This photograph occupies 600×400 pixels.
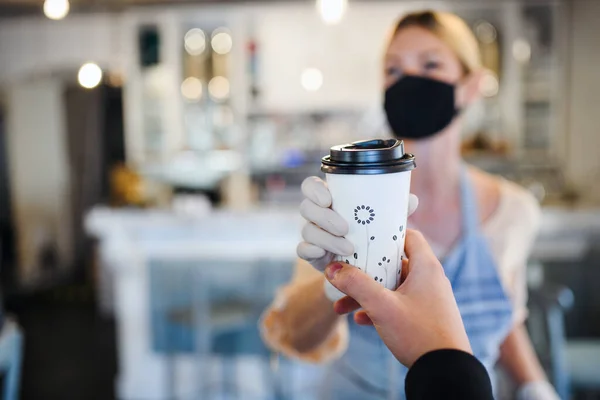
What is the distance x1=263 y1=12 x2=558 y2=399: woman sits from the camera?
96cm

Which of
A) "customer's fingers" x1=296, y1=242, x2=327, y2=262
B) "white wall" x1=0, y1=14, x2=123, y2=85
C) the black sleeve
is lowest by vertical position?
the black sleeve

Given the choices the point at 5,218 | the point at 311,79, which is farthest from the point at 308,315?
the point at 5,218

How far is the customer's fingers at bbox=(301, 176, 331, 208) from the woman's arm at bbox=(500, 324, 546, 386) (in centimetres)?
75

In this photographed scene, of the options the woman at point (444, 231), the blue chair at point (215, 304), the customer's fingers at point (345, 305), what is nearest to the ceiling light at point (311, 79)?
the blue chair at point (215, 304)

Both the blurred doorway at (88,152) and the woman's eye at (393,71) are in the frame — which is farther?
the blurred doorway at (88,152)

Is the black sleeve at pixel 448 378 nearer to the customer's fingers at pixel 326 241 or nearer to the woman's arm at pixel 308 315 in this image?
the customer's fingers at pixel 326 241

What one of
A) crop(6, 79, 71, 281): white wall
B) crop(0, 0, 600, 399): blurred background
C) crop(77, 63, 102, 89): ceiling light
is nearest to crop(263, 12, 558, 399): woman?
crop(0, 0, 600, 399): blurred background

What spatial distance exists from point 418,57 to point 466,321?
446 mm

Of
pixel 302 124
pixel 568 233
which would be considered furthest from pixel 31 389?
pixel 568 233

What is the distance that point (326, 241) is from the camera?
1.96 feet

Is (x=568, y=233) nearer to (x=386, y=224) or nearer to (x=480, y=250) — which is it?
(x=480, y=250)

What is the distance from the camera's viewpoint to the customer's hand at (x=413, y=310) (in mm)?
515

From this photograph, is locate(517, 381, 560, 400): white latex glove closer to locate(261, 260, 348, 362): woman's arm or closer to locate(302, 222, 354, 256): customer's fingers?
locate(261, 260, 348, 362): woman's arm

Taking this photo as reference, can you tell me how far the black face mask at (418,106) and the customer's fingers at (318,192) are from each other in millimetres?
400
